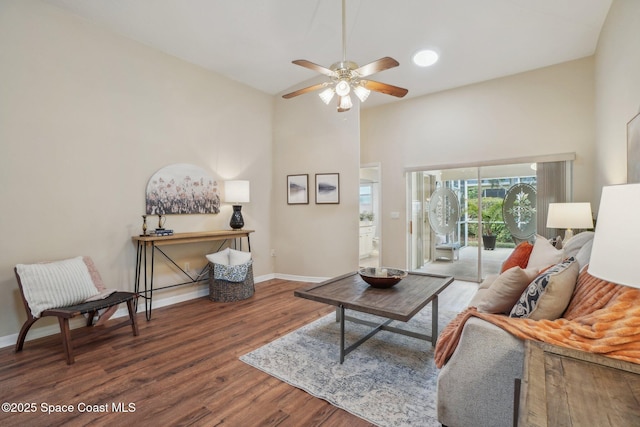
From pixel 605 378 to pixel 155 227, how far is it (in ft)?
13.4

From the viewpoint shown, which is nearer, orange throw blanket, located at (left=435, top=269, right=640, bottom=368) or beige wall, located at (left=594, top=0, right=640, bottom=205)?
orange throw blanket, located at (left=435, top=269, right=640, bottom=368)

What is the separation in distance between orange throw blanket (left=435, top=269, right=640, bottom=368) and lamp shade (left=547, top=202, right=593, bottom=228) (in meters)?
2.34

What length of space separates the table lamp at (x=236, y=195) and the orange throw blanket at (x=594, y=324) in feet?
11.3

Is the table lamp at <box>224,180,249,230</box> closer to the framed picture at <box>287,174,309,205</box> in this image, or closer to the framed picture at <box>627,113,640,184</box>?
the framed picture at <box>287,174,309,205</box>

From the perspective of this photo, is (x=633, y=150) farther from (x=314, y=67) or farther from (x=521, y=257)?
(x=314, y=67)

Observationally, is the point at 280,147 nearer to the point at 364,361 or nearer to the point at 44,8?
the point at 44,8

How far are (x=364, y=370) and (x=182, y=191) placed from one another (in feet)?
10.4

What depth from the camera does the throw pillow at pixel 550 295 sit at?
1.44 metres

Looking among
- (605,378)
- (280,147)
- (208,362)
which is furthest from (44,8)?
(605,378)

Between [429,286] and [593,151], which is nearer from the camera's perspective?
[429,286]

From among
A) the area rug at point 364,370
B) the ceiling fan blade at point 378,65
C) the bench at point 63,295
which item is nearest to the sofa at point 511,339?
the area rug at point 364,370

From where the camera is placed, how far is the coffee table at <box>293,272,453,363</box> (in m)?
2.16

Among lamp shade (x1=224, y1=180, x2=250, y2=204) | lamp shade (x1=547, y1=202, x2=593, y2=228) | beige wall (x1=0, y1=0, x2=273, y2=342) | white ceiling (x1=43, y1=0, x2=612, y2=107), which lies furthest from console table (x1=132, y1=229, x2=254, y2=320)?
lamp shade (x1=547, y1=202, x2=593, y2=228)

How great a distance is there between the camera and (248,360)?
93.2 inches
